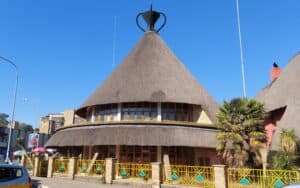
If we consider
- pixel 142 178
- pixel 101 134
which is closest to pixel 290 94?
pixel 142 178

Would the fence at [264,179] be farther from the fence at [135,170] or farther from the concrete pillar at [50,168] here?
the concrete pillar at [50,168]

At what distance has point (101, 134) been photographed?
24281 mm

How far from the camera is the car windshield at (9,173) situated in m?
10.0

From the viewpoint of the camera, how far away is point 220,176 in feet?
48.3

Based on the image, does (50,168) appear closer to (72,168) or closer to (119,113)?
(72,168)

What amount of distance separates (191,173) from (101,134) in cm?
1001

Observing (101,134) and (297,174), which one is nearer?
(297,174)

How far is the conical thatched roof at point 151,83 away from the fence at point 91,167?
281 inches

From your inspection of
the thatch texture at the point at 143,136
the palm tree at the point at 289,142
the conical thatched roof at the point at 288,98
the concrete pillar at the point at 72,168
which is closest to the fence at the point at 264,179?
the palm tree at the point at 289,142

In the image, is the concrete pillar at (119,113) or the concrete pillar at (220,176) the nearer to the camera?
the concrete pillar at (220,176)

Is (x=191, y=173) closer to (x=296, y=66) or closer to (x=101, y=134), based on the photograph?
(x=101, y=134)

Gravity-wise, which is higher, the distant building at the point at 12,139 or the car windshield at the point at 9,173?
the distant building at the point at 12,139

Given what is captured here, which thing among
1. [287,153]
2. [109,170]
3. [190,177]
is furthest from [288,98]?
[109,170]

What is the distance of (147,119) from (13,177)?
16891mm
